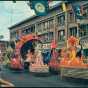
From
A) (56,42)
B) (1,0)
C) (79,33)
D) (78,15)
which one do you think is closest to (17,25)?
(56,42)

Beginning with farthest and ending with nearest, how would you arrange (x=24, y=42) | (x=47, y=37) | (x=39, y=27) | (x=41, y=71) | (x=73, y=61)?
(x=39, y=27) < (x=47, y=37) < (x=24, y=42) < (x=41, y=71) < (x=73, y=61)

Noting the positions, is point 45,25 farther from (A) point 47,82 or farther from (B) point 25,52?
(A) point 47,82

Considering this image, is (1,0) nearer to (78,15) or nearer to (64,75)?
(64,75)

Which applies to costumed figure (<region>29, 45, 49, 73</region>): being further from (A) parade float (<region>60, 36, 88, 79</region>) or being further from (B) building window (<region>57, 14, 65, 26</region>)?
(B) building window (<region>57, 14, 65, 26</region>)

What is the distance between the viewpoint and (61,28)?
7206cm

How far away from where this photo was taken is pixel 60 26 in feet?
238

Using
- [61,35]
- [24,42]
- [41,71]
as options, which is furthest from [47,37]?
[41,71]

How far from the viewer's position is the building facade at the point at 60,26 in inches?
2482

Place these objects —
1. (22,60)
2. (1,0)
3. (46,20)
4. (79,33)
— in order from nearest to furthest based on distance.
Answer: (1,0) → (22,60) → (79,33) → (46,20)

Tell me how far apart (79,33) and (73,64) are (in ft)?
105

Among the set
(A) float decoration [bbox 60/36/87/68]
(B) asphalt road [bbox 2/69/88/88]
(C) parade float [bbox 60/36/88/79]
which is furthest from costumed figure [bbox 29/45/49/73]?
(B) asphalt road [bbox 2/69/88/88]

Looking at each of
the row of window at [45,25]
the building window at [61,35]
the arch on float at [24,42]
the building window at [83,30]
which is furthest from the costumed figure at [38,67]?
the row of window at [45,25]

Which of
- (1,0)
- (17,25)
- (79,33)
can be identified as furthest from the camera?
(17,25)

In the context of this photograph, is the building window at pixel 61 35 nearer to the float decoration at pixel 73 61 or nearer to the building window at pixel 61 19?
the building window at pixel 61 19
